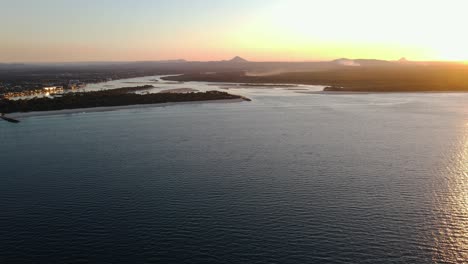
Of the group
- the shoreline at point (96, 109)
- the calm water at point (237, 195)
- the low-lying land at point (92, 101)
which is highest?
the low-lying land at point (92, 101)

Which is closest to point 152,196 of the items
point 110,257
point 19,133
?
point 110,257

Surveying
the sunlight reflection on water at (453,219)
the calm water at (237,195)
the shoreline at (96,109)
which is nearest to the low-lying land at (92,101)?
the shoreline at (96,109)

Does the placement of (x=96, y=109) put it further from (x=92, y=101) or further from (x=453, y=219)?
(x=453, y=219)

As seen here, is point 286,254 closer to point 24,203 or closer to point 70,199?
point 70,199

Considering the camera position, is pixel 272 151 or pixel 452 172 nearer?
pixel 452 172

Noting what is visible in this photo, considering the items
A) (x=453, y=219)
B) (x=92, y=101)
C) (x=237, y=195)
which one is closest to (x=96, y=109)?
(x=92, y=101)

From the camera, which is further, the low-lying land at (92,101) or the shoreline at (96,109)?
the low-lying land at (92,101)

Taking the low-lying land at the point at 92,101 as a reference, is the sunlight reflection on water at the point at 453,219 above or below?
below

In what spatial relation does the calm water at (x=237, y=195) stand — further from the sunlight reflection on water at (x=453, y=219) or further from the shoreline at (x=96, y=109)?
the shoreline at (x=96, y=109)
